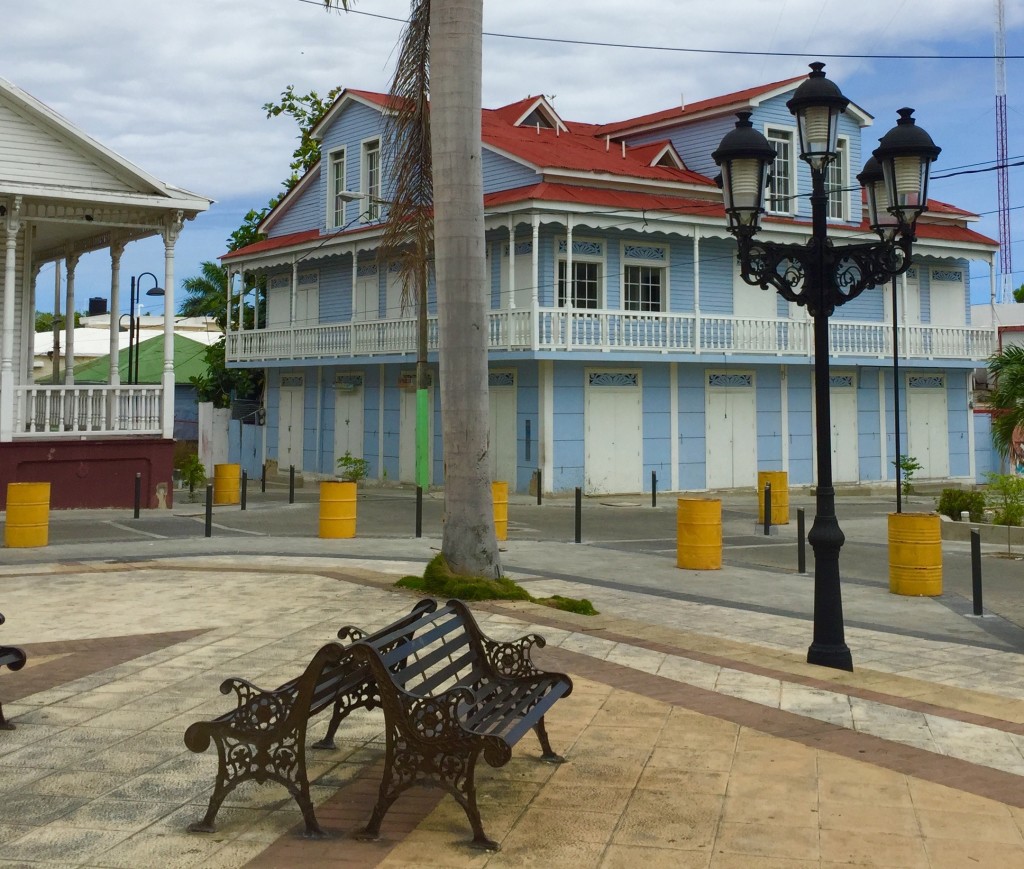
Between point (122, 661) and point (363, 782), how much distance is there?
346 centimetres

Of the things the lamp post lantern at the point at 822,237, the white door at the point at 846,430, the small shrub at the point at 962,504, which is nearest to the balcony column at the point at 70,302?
the small shrub at the point at 962,504

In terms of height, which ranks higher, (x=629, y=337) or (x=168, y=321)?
(x=629, y=337)

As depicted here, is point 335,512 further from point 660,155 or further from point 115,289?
point 660,155

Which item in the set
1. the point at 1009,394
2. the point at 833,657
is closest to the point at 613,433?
the point at 1009,394

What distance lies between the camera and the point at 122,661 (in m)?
8.59

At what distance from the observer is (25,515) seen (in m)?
16.4

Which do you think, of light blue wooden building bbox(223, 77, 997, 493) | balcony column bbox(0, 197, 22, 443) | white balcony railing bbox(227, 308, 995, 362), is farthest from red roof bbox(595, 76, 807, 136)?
balcony column bbox(0, 197, 22, 443)

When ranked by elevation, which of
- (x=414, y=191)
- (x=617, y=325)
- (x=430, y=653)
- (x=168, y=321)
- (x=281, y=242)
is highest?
(x=281, y=242)

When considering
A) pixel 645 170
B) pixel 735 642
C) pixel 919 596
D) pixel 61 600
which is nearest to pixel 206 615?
pixel 61 600

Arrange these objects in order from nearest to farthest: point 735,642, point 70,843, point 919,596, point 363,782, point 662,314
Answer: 1. point 70,843
2. point 363,782
3. point 735,642
4. point 919,596
5. point 662,314

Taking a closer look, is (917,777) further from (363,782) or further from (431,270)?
(431,270)

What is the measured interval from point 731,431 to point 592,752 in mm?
25534

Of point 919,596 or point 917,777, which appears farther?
point 919,596

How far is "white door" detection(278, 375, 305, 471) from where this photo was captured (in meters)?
36.6
